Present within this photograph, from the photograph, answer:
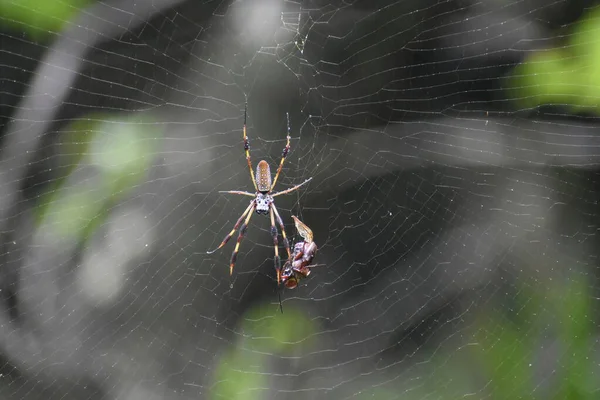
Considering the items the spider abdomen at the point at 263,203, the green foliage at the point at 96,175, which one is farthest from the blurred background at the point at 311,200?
the spider abdomen at the point at 263,203

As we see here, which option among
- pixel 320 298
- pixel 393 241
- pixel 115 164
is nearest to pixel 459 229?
pixel 393 241

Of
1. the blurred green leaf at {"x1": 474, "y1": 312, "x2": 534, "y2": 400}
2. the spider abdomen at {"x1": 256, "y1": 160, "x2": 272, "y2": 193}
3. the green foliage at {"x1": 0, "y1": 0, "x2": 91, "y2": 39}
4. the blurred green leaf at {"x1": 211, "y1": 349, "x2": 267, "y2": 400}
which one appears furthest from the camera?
the blurred green leaf at {"x1": 211, "y1": 349, "x2": 267, "y2": 400}

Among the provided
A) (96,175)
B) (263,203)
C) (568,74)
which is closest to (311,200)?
(263,203)

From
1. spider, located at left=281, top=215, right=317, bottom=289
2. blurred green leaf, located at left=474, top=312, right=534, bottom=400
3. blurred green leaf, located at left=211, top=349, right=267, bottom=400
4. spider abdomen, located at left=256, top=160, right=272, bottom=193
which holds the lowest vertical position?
blurred green leaf, located at left=474, top=312, right=534, bottom=400

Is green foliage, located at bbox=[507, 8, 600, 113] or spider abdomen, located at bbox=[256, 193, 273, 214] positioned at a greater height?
green foliage, located at bbox=[507, 8, 600, 113]

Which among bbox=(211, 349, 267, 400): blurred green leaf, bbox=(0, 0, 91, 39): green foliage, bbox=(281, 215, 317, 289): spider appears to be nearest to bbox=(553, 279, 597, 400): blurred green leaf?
bbox=(281, 215, 317, 289): spider

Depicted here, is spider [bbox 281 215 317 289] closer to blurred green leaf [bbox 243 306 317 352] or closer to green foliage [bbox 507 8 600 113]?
blurred green leaf [bbox 243 306 317 352]
